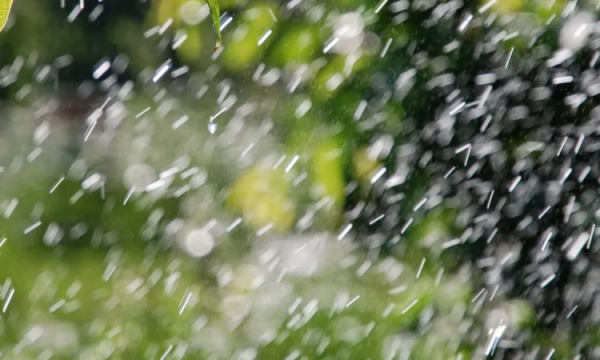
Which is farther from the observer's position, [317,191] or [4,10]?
[317,191]

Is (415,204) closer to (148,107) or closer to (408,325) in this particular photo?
(408,325)

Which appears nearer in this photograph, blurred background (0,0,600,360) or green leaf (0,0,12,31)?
green leaf (0,0,12,31)

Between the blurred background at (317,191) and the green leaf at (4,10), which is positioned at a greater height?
the green leaf at (4,10)

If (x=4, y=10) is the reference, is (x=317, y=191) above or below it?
below

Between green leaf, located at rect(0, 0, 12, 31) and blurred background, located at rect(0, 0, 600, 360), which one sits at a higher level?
green leaf, located at rect(0, 0, 12, 31)

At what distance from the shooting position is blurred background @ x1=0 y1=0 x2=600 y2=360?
102 centimetres

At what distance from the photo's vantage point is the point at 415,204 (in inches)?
49.5

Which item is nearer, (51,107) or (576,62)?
(576,62)

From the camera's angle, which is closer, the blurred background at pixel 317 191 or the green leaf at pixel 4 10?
the green leaf at pixel 4 10

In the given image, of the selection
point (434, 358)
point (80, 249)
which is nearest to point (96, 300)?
point (80, 249)

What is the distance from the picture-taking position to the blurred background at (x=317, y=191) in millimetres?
1018

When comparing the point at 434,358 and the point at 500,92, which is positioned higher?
the point at 500,92

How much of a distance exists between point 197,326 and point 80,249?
417 millimetres

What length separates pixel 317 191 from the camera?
1.07 m
